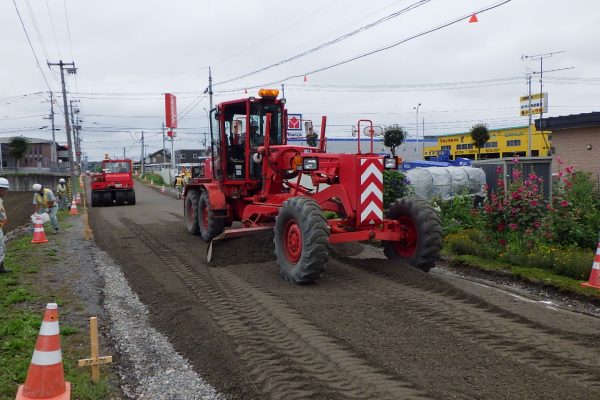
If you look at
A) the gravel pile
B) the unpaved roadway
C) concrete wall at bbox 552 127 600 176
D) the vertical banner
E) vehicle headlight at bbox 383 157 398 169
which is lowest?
the gravel pile

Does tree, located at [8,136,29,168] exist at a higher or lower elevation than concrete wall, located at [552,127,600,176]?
higher

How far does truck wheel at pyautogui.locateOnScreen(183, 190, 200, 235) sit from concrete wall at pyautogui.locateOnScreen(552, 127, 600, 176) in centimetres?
1592

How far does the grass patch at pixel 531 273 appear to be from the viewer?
22.2 feet

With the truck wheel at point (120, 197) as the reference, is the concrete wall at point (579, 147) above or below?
above

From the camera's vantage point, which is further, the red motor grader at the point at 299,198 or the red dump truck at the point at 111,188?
the red dump truck at the point at 111,188

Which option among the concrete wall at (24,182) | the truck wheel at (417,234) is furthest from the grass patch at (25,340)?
the concrete wall at (24,182)

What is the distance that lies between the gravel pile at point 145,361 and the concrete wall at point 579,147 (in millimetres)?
19651

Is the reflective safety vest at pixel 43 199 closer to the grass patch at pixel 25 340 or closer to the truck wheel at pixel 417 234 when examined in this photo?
the grass patch at pixel 25 340

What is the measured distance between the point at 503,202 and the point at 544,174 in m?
3.44

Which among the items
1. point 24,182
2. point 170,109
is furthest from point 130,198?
point 24,182

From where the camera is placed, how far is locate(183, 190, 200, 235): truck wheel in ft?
40.2

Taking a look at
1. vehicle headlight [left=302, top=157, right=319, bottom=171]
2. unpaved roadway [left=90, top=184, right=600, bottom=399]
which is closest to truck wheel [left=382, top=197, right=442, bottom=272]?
unpaved roadway [left=90, top=184, right=600, bottom=399]

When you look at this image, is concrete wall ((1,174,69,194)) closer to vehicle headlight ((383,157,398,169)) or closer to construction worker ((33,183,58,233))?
construction worker ((33,183,58,233))

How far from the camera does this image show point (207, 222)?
37.3ft
